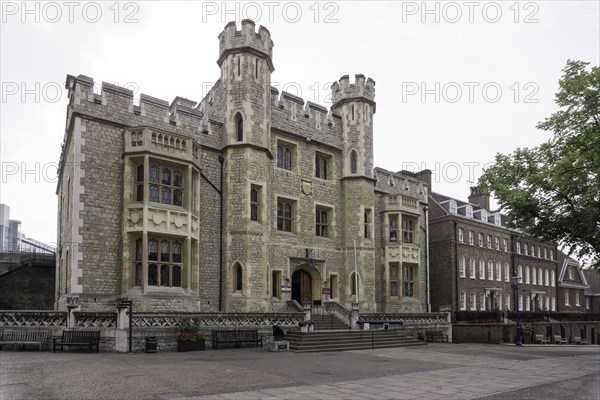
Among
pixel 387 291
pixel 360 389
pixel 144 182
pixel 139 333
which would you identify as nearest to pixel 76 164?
pixel 144 182

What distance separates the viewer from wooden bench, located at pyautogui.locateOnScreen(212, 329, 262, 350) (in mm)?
19828

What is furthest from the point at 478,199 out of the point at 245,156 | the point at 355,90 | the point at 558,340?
the point at 245,156

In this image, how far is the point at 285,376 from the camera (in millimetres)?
12766

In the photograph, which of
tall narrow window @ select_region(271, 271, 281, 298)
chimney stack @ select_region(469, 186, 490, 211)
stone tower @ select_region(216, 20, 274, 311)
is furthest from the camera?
chimney stack @ select_region(469, 186, 490, 211)

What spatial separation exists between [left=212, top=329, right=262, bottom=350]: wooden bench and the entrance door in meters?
6.64

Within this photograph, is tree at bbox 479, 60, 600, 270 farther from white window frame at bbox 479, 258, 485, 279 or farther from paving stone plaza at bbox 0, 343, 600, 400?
white window frame at bbox 479, 258, 485, 279

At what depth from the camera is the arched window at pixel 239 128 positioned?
24.8 metres

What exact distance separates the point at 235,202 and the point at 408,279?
13181 mm

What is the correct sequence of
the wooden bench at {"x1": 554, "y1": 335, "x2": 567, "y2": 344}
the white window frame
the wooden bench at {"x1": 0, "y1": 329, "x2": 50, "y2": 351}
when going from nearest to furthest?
1. the wooden bench at {"x1": 0, "y1": 329, "x2": 50, "y2": 351}
2. the wooden bench at {"x1": 554, "y1": 335, "x2": 567, "y2": 344}
3. the white window frame

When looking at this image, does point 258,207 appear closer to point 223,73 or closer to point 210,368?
point 223,73

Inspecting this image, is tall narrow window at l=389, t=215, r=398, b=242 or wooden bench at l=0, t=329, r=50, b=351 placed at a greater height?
tall narrow window at l=389, t=215, r=398, b=242

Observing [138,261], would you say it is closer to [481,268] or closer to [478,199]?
[481,268]

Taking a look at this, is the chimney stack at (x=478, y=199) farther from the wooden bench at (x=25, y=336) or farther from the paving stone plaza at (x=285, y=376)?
the wooden bench at (x=25, y=336)

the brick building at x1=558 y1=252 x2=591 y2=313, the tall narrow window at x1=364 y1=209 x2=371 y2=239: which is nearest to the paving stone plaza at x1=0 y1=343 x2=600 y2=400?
the tall narrow window at x1=364 y1=209 x2=371 y2=239
